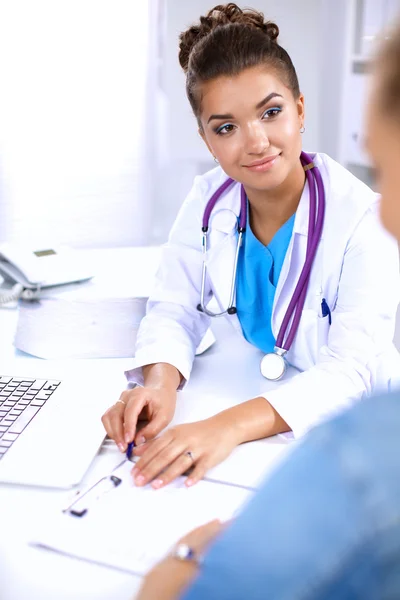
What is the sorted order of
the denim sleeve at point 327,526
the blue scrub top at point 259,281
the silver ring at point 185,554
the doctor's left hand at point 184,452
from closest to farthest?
1. the denim sleeve at point 327,526
2. the silver ring at point 185,554
3. the doctor's left hand at point 184,452
4. the blue scrub top at point 259,281

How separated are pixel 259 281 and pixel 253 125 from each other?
0.29 metres

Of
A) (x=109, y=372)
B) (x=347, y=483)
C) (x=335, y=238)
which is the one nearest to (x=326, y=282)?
(x=335, y=238)

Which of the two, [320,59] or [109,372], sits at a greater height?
[320,59]

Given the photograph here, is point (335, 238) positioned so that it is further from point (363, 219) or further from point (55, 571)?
point (55, 571)

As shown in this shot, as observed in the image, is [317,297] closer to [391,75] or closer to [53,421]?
[53,421]

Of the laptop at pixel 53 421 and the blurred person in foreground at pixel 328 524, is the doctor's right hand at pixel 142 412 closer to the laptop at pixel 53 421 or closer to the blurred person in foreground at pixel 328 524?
the laptop at pixel 53 421

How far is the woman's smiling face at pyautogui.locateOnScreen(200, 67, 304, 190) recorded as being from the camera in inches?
44.0

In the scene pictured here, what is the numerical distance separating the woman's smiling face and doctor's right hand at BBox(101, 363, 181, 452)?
37cm

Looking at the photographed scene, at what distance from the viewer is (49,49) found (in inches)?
82.0

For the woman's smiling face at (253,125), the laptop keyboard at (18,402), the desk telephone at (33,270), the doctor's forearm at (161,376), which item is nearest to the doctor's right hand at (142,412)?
the doctor's forearm at (161,376)

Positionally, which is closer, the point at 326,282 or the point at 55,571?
the point at 55,571

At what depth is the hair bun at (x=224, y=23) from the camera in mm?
1188

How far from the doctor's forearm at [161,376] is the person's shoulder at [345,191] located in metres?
0.38

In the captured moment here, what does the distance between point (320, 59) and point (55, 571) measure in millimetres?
2215
